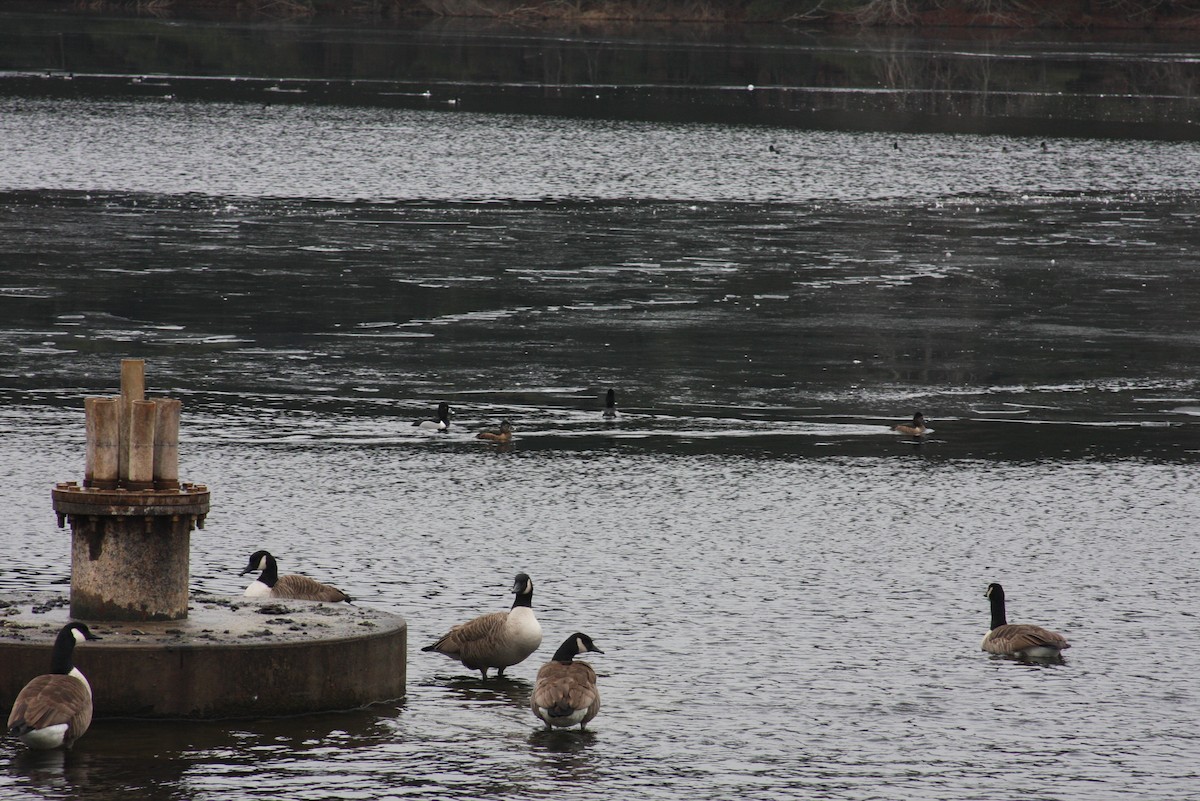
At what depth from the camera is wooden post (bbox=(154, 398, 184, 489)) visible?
29.9ft

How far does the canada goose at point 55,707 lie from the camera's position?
7820 mm

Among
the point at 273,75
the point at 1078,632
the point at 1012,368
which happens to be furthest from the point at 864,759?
the point at 273,75

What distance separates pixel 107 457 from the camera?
9.11 meters

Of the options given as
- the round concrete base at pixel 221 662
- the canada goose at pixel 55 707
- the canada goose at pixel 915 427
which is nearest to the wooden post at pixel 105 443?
the round concrete base at pixel 221 662

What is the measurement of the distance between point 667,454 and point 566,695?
658 cm

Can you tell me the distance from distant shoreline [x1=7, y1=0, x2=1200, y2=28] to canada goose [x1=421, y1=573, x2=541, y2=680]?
7773 cm

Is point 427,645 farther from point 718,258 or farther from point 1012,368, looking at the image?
point 718,258

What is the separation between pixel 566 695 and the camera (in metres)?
8.47

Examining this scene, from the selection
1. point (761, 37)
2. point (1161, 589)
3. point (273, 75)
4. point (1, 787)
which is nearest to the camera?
point (1, 787)

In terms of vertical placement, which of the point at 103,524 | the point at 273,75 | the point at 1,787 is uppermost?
the point at 273,75

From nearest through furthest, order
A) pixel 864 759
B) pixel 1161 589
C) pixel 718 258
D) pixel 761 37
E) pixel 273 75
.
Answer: pixel 864 759 → pixel 1161 589 → pixel 718 258 → pixel 273 75 → pixel 761 37

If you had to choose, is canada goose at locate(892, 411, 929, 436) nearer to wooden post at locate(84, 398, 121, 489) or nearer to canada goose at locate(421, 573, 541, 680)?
canada goose at locate(421, 573, 541, 680)

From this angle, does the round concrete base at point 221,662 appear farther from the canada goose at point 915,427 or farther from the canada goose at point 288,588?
the canada goose at point 915,427

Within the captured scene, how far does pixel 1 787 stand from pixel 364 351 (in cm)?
1122
